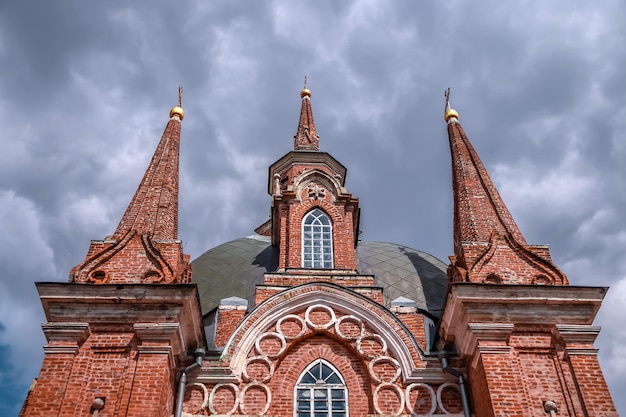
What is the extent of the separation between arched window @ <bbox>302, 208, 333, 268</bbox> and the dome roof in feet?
5.52

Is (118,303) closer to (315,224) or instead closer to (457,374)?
(457,374)

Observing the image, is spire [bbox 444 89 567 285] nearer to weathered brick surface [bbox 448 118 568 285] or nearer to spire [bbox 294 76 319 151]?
weathered brick surface [bbox 448 118 568 285]

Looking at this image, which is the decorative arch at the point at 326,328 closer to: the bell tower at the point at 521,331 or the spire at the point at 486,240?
the bell tower at the point at 521,331

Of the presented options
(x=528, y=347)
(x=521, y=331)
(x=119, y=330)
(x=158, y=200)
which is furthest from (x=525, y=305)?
(x=158, y=200)

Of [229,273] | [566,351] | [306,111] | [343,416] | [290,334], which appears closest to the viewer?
[566,351]

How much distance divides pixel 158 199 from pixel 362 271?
20.6 ft

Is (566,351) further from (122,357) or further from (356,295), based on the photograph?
(122,357)

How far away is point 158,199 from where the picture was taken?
591 inches

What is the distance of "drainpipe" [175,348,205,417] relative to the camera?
11648 millimetres

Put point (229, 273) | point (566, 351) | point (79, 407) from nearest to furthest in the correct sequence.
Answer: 1. point (79, 407)
2. point (566, 351)
3. point (229, 273)

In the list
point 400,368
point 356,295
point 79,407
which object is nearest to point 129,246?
point 79,407

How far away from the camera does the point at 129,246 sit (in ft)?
43.8

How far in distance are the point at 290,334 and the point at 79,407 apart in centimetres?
434

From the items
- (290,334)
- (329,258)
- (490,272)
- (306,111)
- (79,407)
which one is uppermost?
(306,111)
